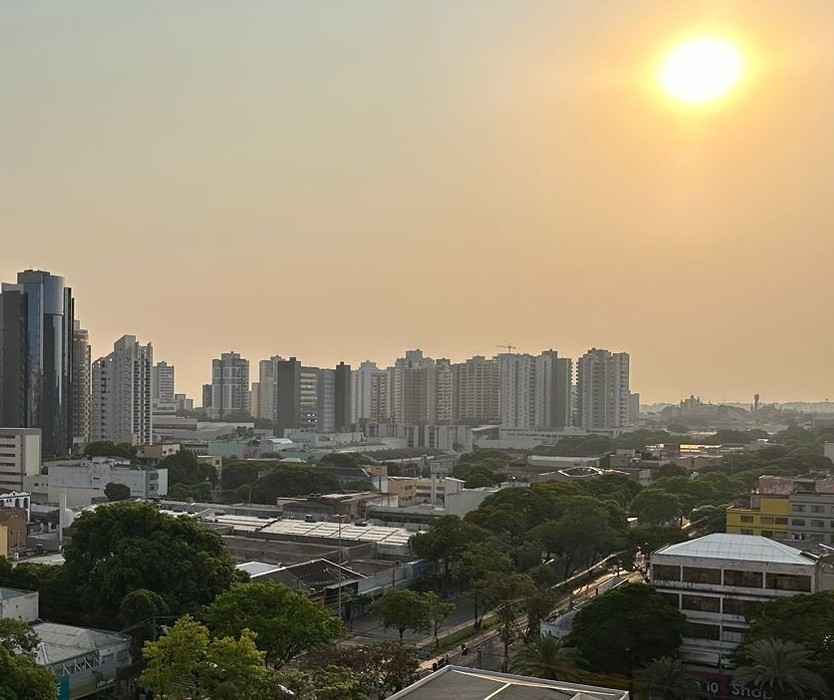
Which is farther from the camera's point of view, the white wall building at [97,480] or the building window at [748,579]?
the white wall building at [97,480]

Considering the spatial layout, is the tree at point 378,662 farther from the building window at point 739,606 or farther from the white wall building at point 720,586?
the building window at point 739,606

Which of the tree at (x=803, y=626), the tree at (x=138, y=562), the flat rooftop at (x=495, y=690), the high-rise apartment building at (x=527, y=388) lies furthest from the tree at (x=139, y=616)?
the high-rise apartment building at (x=527, y=388)

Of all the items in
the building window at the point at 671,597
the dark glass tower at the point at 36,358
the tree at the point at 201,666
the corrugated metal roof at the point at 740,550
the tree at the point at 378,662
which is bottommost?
the tree at the point at 378,662

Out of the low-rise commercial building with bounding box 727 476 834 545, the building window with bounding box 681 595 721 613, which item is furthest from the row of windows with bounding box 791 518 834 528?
the building window with bounding box 681 595 721 613

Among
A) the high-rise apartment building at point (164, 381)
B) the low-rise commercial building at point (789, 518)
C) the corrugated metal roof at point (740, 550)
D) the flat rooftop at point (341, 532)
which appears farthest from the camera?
the high-rise apartment building at point (164, 381)

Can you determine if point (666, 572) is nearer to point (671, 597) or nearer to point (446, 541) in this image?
point (671, 597)

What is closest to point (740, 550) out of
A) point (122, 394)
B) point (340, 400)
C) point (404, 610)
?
point (404, 610)

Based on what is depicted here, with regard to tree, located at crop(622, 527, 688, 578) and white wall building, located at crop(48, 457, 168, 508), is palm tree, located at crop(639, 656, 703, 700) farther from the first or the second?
white wall building, located at crop(48, 457, 168, 508)
